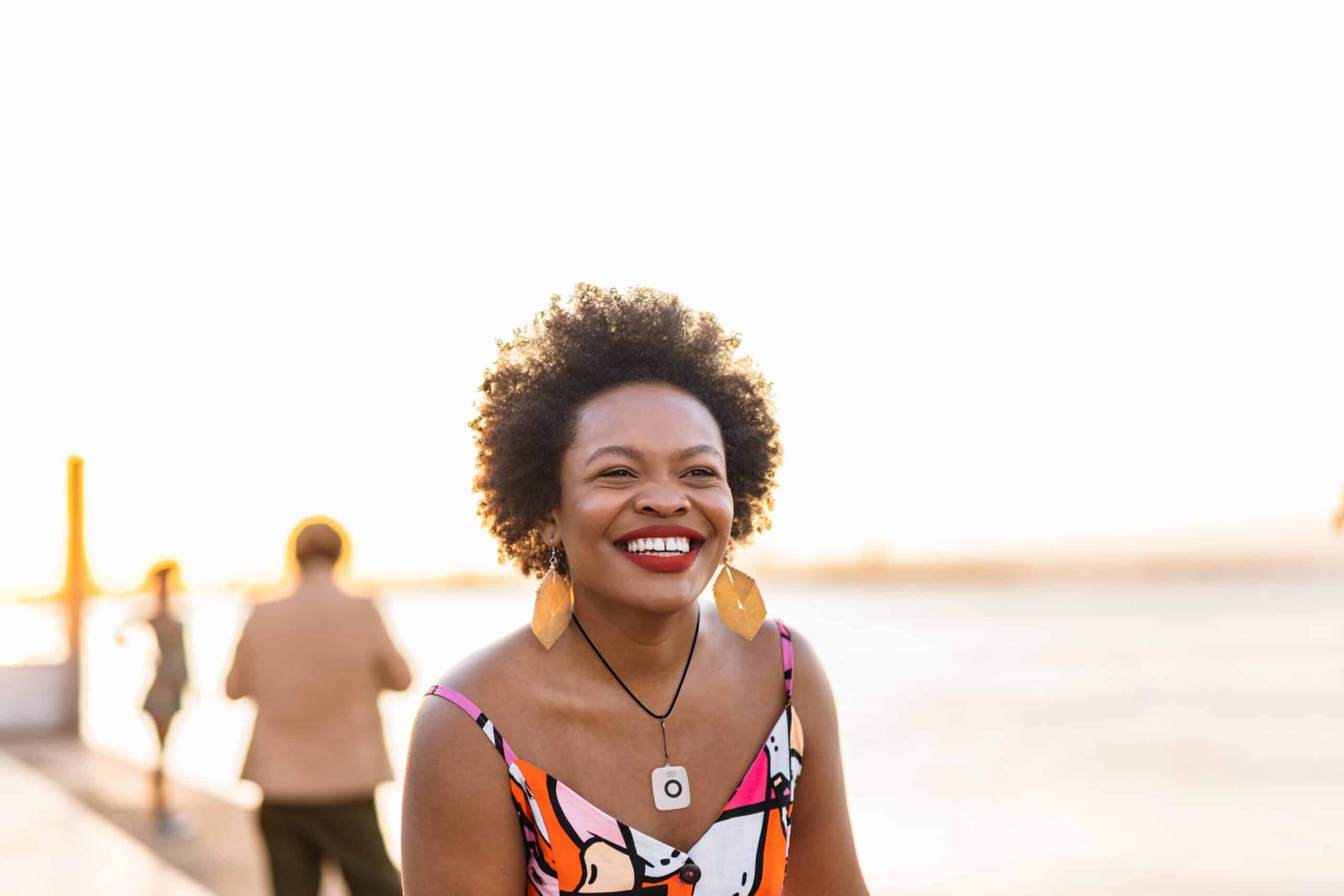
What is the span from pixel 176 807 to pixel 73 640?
6060 mm

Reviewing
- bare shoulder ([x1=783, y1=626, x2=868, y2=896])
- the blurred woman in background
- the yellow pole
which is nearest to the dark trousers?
bare shoulder ([x1=783, y1=626, x2=868, y2=896])

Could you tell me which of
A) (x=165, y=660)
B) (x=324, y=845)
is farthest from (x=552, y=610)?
(x=165, y=660)

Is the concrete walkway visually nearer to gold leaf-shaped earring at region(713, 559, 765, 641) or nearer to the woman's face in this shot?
gold leaf-shaped earring at region(713, 559, 765, 641)

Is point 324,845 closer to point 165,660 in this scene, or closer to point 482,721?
point 482,721

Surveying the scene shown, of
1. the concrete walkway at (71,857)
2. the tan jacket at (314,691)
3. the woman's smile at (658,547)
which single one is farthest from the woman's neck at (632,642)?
the concrete walkway at (71,857)

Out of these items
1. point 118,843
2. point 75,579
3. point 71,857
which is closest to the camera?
point 71,857

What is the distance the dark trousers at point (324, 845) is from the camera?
4629mm

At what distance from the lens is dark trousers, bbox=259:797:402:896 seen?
4629 millimetres

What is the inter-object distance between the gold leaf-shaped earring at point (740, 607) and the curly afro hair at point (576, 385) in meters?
0.14

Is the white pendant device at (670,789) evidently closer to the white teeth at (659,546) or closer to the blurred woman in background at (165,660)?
the white teeth at (659,546)

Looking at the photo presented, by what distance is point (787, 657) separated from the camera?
2199mm

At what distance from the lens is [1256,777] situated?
61.1ft

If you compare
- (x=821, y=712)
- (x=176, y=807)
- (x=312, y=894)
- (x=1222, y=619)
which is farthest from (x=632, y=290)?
(x=1222, y=619)

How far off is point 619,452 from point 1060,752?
1971 cm
